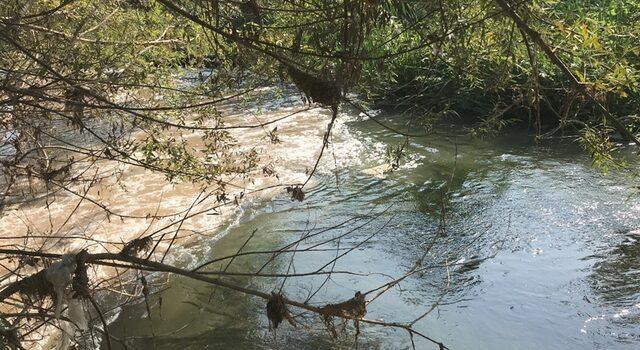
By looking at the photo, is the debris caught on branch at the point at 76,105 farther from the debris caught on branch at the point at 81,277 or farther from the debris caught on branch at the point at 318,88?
the debris caught on branch at the point at 318,88

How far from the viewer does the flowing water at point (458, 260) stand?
188 inches

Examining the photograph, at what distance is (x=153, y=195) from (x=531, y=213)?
4.45 metres

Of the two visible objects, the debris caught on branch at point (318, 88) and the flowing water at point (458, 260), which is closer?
the debris caught on branch at point (318, 88)

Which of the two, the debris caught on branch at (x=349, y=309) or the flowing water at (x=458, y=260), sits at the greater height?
the debris caught on branch at (x=349, y=309)

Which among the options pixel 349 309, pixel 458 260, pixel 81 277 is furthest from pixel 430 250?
pixel 81 277

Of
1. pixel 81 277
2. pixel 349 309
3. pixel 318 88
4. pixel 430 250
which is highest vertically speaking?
pixel 318 88

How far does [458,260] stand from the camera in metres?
5.89

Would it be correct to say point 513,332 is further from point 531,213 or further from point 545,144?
point 545,144

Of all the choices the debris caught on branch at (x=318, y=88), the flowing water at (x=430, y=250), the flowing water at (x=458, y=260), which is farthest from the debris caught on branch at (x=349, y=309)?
the flowing water at (x=458, y=260)

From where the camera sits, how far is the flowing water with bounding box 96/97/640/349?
4781 mm

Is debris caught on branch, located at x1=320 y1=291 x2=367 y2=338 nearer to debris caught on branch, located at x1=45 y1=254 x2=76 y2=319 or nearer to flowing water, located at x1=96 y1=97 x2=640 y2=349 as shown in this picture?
debris caught on branch, located at x1=45 y1=254 x2=76 y2=319

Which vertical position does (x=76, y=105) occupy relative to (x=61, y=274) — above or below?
above

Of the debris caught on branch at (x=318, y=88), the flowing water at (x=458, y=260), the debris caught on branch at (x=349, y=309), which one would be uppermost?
the debris caught on branch at (x=318, y=88)

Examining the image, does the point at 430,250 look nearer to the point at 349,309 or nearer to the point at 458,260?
the point at 458,260
